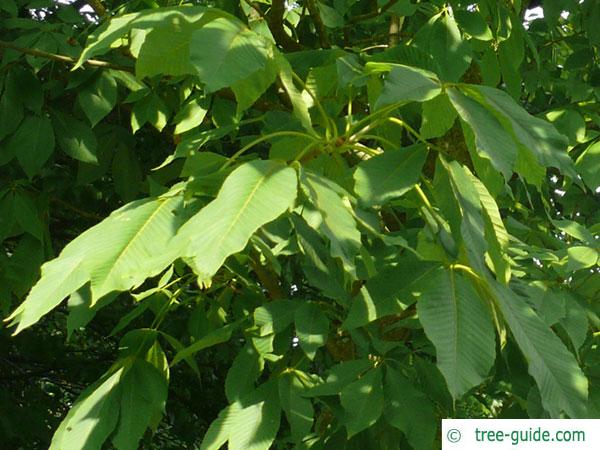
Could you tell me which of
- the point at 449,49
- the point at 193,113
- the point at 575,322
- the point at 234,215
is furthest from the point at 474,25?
the point at 234,215

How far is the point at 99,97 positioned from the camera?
215 cm

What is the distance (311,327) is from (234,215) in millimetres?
620

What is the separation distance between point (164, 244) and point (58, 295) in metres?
0.13

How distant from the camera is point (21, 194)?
2307 millimetres

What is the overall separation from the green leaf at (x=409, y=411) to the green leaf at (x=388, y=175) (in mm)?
414

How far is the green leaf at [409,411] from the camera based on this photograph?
133cm

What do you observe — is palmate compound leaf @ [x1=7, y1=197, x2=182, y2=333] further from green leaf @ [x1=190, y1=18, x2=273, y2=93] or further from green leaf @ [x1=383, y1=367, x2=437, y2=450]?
green leaf @ [x1=383, y1=367, x2=437, y2=450]

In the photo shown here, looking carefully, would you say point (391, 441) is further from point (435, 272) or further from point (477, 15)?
point (477, 15)

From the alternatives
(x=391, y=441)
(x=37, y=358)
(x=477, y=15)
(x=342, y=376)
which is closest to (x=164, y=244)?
(x=342, y=376)

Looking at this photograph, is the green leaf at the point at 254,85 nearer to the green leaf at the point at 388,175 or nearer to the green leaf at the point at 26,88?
the green leaf at the point at 388,175

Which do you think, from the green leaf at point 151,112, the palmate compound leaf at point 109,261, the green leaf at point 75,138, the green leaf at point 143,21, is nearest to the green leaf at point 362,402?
the palmate compound leaf at point 109,261

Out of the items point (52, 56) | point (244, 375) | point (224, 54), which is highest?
point (224, 54)

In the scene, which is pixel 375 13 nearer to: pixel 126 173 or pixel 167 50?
pixel 126 173

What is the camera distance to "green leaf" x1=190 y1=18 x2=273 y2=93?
991mm
